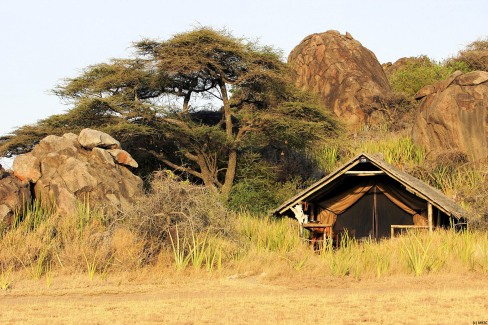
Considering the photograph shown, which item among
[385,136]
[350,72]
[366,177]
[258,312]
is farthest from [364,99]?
[258,312]

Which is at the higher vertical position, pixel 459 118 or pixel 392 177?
pixel 459 118

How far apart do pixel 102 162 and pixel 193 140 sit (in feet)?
25.0

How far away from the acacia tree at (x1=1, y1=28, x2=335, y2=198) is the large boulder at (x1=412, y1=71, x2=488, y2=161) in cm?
521

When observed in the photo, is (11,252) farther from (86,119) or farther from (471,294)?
(86,119)

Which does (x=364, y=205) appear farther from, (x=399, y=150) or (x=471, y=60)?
(x=471, y=60)

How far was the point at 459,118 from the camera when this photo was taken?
1339 inches

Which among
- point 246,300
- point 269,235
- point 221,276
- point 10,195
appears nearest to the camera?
point 246,300

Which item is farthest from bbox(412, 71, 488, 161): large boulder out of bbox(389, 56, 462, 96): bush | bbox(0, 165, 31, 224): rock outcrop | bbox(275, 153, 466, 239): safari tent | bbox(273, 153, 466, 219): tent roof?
bbox(0, 165, 31, 224): rock outcrop

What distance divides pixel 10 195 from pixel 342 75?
29.1m

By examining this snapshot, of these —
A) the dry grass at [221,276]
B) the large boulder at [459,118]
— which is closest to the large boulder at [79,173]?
the dry grass at [221,276]

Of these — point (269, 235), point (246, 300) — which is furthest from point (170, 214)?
point (246, 300)

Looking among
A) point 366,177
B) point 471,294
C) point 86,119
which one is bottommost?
point 471,294

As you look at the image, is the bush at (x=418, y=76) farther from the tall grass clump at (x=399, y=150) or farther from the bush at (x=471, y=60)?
the tall grass clump at (x=399, y=150)

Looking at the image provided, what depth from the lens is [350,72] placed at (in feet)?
156
